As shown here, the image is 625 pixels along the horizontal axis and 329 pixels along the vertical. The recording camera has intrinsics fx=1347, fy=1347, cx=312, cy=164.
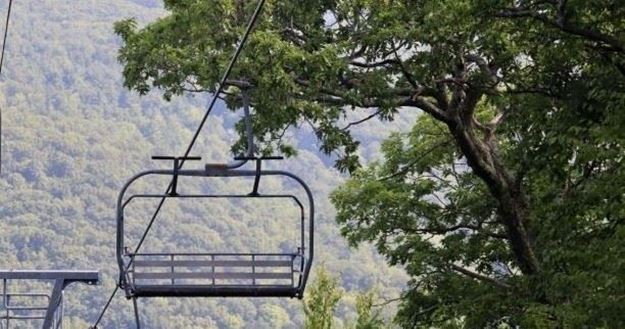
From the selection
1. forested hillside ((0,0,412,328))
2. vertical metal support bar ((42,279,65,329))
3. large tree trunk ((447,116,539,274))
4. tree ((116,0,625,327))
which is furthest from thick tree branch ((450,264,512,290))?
forested hillside ((0,0,412,328))

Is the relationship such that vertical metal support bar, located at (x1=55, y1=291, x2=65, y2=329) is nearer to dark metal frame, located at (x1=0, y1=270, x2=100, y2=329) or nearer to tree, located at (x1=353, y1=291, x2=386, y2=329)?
dark metal frame, located at (x1=0, y1=270, x2=100, y2=329)

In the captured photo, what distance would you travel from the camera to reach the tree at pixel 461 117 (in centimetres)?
1041

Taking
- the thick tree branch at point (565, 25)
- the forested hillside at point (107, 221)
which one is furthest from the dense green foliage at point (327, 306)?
the forested hillside at point (107, 221)

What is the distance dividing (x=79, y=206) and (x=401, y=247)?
473 feet

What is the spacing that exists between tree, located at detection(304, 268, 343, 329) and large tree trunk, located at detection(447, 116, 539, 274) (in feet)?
12.0

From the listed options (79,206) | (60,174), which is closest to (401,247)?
(79,206)

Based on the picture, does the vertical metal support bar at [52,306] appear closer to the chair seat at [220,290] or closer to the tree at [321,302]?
the chair seat at [220,290]

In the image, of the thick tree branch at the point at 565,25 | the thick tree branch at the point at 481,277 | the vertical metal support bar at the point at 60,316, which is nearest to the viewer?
the thick tree branch at the point at 565,25

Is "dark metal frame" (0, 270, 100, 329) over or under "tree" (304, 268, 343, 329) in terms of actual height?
under

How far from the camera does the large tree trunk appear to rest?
1480cm

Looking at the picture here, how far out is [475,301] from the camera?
50.6 feet

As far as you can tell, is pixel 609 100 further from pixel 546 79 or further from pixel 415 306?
pixel 415 306

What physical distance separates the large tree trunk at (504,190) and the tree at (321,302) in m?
3.67

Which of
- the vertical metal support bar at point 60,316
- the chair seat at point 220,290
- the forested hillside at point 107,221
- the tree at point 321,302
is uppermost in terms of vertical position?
the forested hillside at point 107,221
